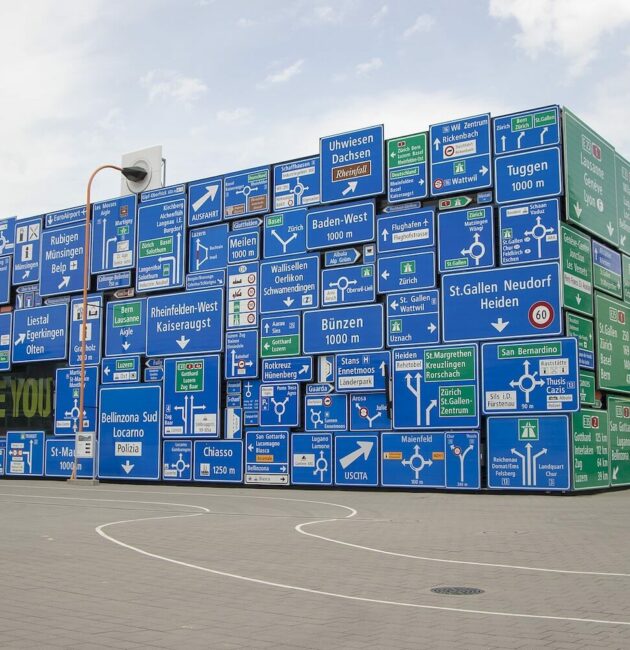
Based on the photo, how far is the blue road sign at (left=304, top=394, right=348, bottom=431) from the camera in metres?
28.8

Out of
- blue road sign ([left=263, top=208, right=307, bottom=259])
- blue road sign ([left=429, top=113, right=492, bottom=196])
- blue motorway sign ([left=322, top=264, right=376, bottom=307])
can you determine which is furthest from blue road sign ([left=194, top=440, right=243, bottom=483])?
blue road sign ([left=429, top=113, right=492, bottom=196])

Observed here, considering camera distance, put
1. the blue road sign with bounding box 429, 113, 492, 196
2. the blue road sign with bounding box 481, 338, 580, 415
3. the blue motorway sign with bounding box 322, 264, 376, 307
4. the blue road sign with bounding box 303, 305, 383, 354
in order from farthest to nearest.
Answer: the blue motorway sign with bounding box 322, 264, 376, 307, the blue road sign with bounding box 303, 305, 383, 354, the blue road sign with bounding box 429, 113, 492, 196, the blue road sign with bounding box 481, 338, 580, 415

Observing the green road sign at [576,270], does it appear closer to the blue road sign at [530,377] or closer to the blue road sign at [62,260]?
the blue road sign at [530,377]

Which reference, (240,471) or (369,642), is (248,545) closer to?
(369,642)

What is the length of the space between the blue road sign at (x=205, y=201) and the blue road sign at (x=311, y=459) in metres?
8.62

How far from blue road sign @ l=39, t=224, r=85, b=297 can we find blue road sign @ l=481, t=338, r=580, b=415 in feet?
56.8

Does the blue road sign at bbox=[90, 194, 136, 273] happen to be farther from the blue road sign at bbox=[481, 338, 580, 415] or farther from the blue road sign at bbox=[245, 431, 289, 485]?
the blue road sign at bbox=[481, 338, 580, 415]

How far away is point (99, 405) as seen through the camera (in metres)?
34.6

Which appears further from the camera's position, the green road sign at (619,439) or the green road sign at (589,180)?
the green road sign at (619,439)

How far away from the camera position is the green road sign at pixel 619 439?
2753 cm

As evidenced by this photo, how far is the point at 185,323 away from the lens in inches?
1284

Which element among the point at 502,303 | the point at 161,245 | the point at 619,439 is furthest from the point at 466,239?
the point at 161,245

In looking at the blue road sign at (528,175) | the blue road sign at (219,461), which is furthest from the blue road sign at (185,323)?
the blue road sign at (528,175)

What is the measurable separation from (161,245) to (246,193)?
160 inches
